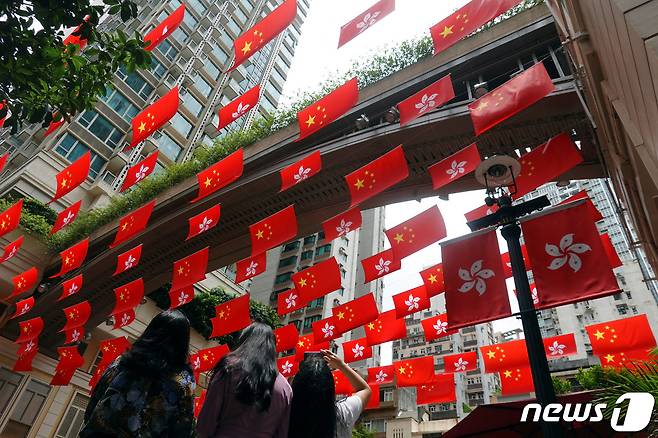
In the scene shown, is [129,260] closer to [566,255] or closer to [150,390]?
[150,390]

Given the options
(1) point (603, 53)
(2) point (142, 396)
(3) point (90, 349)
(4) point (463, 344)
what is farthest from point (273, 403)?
(4) point (463, 344)

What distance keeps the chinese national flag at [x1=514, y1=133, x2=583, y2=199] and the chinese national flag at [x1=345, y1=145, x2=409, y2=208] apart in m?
1.82

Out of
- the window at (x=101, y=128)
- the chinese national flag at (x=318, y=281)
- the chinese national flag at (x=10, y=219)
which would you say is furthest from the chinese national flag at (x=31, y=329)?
the window at (x=101, y=128)

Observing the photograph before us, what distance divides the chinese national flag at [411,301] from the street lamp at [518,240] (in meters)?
4.41

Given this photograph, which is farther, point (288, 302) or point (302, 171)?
point (288, 302)

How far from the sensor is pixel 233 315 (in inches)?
356

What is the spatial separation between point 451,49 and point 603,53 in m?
4.02

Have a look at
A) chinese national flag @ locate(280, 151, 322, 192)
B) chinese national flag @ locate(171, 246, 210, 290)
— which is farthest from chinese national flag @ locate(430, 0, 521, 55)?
chinese national flag @ locate(171, 246, 210, 290)

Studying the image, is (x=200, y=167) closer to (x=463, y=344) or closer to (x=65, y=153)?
(x=65, y=153)

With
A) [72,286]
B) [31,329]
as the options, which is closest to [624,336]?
[72,286]

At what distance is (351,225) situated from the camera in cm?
745

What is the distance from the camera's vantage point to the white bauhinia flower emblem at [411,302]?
8970mm

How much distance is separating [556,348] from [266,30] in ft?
29.6

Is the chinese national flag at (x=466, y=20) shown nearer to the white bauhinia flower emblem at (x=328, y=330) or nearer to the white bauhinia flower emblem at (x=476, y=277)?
the white bauhinia flower emblem at (x=476, y=277)
